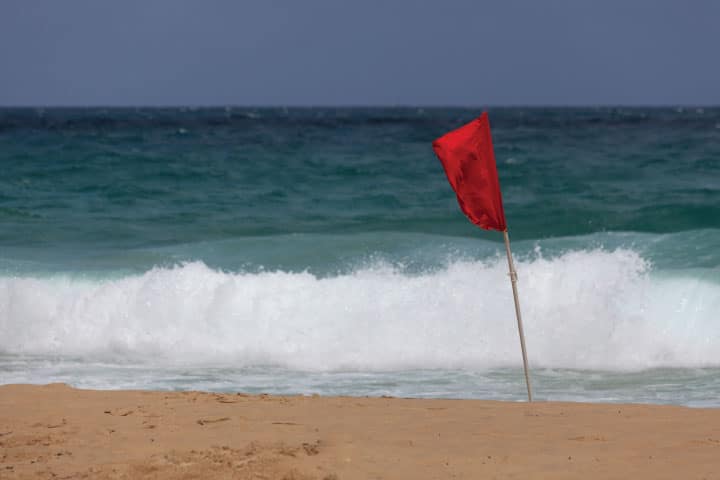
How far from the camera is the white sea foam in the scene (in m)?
10.4

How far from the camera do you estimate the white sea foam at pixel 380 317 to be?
1041 centimetres

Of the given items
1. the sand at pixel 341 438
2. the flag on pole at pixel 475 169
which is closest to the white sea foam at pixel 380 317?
the sand at pixel 341 438

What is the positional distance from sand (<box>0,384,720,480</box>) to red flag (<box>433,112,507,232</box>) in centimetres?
142

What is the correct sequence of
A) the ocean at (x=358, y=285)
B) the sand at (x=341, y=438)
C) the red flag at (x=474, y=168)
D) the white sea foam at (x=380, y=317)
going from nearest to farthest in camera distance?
the sand at (x=341, y=438)
the red flag at (x=474, y=168)
the ocean at (x=358, y=285)
the white sea foam at (x=380, y=317)

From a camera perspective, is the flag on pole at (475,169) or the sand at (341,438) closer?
the sand at (341,438)

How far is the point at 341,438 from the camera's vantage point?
588 centimetres

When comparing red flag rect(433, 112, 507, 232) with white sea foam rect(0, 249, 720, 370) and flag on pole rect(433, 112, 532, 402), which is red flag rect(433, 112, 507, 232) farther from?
white sea foam rect(0, 249, 720, 370)

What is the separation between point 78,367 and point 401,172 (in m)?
16.2

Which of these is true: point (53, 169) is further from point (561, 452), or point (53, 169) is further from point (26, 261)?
point (561, 452)

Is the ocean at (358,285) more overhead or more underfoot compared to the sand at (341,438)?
more overhead

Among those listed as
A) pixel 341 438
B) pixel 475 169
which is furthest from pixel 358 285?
pixel 341 438

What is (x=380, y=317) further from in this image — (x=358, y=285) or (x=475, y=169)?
(x=475, y=169)

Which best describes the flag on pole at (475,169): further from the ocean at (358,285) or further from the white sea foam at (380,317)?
the white sea foam at (380,317)

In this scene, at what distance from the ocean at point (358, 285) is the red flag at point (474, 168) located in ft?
7.22
